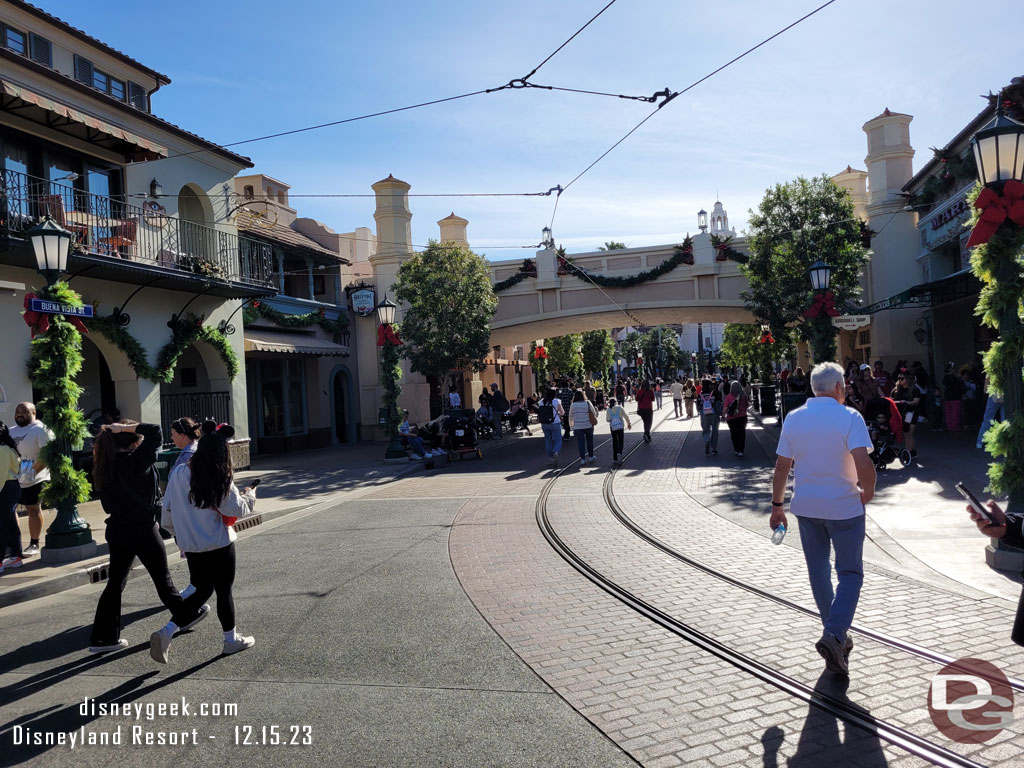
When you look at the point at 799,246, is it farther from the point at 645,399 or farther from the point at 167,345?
the point at 167,345

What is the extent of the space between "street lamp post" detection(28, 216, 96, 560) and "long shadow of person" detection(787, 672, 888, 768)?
8236 mm

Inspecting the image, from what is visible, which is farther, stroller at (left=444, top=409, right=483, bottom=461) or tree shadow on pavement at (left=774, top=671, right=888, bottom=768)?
stroller at (left=444, top=409, right=483, bottom=461)

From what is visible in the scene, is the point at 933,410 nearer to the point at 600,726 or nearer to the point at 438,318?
the point at 438,318

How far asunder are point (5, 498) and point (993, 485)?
31.8 feet

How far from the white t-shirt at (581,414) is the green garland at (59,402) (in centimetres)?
960

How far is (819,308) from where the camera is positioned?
15547 millimetres

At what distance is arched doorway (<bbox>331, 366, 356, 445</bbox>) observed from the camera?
2767 centimetres

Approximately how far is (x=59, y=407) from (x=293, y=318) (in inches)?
584

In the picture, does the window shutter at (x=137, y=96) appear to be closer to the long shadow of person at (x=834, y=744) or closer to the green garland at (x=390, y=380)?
the green garland at (x=390, y=380)

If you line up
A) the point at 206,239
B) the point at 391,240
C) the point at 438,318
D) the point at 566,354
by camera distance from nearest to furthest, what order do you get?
the point at 206,239 < the point at 438,318 < the point at 391,240 < the point at 566,354

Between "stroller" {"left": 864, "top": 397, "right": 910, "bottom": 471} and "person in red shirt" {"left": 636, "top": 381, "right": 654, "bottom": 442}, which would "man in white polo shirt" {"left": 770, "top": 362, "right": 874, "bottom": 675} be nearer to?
"stroller" {"left": 864, "top": 397, "right": 910, "bottom": 471}

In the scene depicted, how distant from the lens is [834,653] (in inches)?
175

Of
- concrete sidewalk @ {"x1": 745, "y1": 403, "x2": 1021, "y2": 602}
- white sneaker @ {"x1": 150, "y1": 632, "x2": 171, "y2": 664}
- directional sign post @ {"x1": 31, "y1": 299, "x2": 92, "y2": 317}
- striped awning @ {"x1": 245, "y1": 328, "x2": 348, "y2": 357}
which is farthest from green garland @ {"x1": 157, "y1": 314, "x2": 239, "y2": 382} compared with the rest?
concrete sidewalk @ {"x1": 745, "y1": 403, "x2": 1021, "y2": 602}

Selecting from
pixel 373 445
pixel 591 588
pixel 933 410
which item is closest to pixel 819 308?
pixel 933 410
